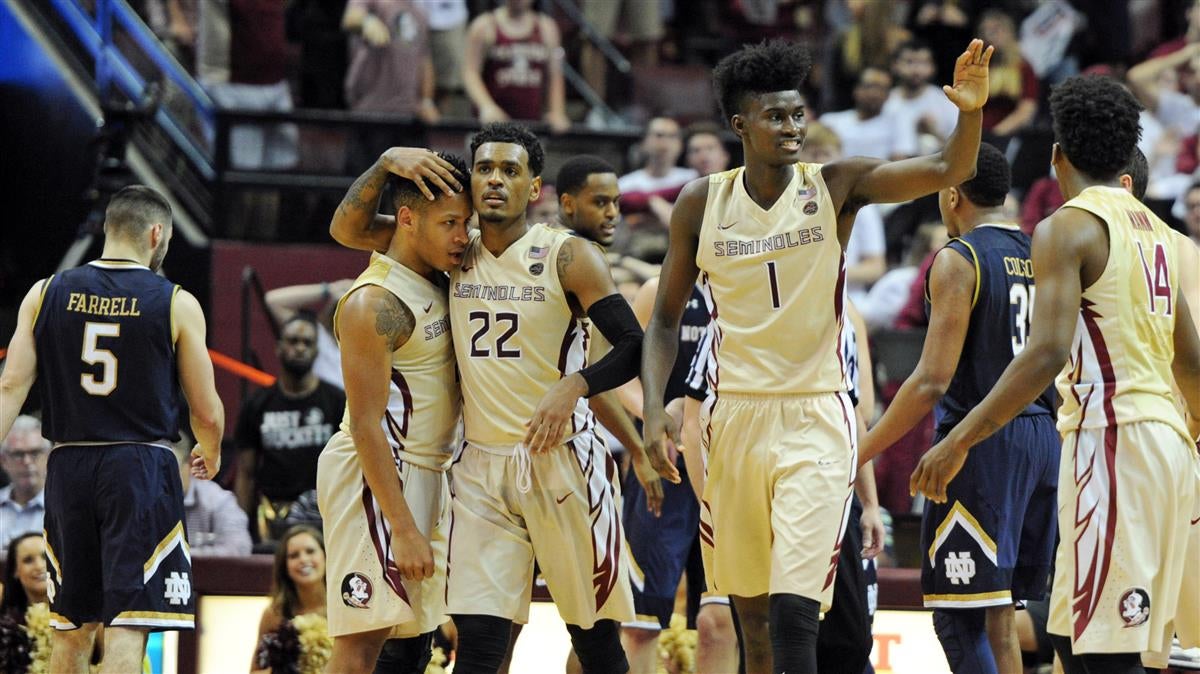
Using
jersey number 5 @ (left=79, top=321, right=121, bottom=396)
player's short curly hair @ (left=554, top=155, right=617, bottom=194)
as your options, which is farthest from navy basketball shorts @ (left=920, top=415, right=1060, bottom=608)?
jersey number 5 @ (left=79, top=321, right=121, bottom=396)

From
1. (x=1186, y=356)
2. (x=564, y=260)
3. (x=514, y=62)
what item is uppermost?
(x=514, y=62)

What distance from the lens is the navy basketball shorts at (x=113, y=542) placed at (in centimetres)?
738

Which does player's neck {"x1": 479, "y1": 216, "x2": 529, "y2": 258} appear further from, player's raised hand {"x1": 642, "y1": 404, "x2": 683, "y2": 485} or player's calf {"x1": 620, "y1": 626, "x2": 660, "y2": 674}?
player's calf {"x1": 620, "y1": 626, "x2": 660, "y2": 674}

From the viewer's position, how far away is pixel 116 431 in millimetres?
7473

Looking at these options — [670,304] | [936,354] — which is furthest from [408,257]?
[936,354]

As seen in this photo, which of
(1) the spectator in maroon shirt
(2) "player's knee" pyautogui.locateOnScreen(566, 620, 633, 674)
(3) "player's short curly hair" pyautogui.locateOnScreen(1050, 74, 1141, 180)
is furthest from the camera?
(1) the spectator in maroon shirt

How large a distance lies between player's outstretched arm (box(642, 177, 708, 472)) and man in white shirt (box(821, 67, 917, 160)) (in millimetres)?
7577

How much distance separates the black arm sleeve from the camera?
6.45 metres

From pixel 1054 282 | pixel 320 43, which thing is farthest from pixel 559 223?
pixel 320 43

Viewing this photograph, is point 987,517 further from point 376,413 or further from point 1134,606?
point 376,413

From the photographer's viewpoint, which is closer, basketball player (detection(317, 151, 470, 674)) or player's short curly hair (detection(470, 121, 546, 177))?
basketball player (detection(317, 151, 470, 674))

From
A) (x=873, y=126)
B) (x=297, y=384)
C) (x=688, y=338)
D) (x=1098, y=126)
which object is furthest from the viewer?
(x=873, y=126)

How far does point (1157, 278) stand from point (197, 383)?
4.18 meters

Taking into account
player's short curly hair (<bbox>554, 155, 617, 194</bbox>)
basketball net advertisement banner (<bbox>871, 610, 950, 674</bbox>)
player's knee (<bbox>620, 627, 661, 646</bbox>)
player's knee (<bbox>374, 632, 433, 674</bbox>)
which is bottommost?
basketball net advertisement banner (<bbox>871, 610, 950, 674</bbox>)
